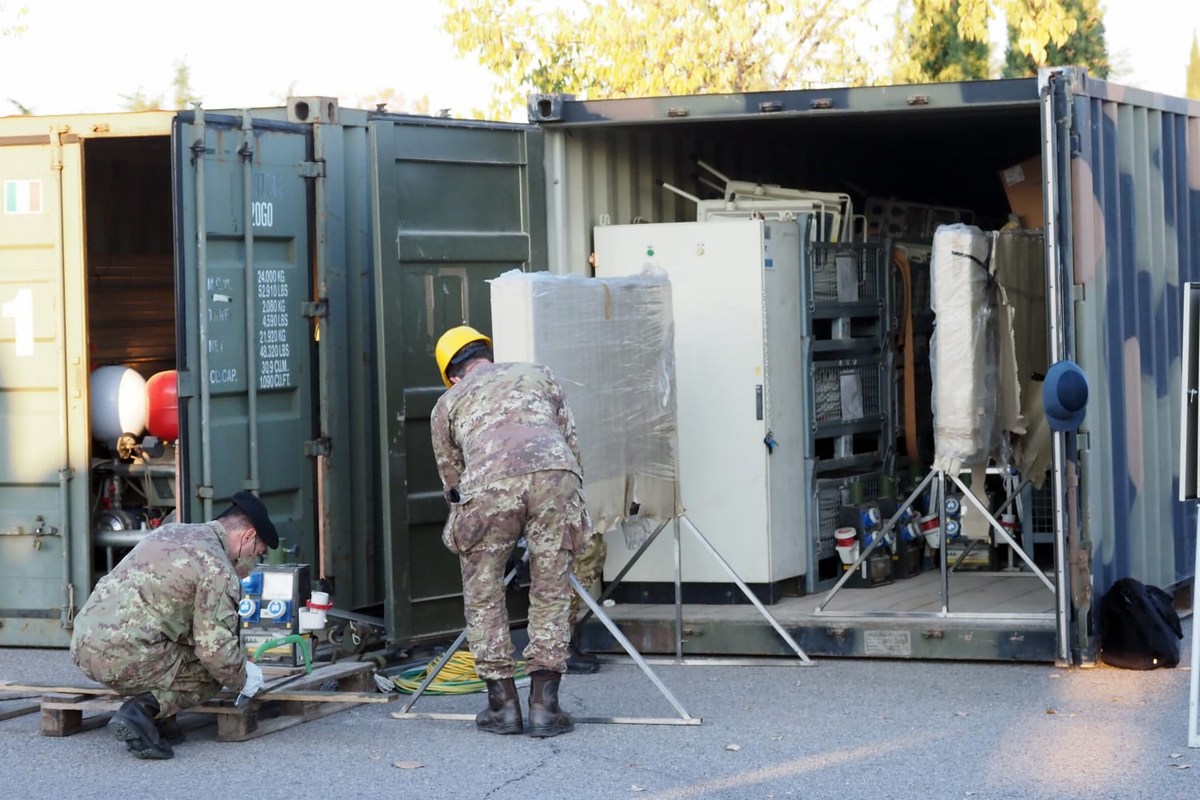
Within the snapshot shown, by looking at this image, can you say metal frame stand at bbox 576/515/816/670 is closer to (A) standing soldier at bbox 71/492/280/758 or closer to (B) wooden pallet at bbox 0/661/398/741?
(B) wooden pallet at bbox 0/661/398/741

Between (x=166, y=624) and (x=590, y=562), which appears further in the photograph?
(x=590, y=562)

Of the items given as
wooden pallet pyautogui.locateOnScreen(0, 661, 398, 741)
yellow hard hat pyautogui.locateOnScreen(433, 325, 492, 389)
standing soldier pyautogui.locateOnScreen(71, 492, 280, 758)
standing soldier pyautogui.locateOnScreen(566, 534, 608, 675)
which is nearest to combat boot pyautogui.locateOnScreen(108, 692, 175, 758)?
standing soldier pyautogui.locateOnScreen(71, 492, 280, 758)

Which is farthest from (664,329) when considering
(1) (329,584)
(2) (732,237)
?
(1) (329,584)

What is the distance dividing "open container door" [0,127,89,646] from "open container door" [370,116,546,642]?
5.95 ft

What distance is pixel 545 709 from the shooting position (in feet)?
24.4

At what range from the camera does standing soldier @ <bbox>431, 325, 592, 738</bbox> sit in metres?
7.34

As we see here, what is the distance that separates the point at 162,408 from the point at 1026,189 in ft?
18.3

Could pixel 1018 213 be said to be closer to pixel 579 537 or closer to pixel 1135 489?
pixel 1135 489

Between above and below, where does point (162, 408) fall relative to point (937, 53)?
below

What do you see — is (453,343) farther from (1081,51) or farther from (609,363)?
(1081,51)

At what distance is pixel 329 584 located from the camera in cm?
938

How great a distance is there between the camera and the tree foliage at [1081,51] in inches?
1031

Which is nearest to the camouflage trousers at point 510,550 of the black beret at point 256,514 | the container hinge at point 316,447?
the black beret at point 256,514

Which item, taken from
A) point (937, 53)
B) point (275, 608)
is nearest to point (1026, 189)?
point (275, 608)
